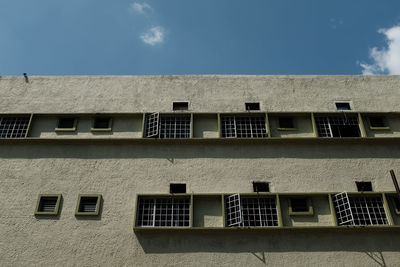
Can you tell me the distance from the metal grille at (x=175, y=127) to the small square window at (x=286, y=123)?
4281mm

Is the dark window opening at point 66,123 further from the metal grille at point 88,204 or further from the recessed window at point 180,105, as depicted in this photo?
the recessed window at point 180,105

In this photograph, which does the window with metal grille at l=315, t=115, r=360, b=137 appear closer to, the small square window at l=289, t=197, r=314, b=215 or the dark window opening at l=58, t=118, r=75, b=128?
the small square window at l=289, t=197, r=314, b=215

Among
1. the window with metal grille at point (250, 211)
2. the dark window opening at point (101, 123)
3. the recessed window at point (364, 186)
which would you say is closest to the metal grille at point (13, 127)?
the dark window opening at point (101, 123)

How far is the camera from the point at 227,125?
59.3ft

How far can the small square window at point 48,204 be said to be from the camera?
50.8 feet

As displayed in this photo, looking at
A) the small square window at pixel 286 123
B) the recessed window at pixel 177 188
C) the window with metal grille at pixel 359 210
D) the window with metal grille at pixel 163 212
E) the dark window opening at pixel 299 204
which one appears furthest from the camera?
the small square window at pixel 286 123

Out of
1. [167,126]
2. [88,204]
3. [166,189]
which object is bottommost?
[88,204]

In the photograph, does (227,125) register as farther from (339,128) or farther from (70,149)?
(70,149)

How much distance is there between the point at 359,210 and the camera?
15.4m

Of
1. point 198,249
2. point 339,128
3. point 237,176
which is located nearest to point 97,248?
point 198,249

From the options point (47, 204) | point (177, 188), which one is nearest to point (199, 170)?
point (177, 188)

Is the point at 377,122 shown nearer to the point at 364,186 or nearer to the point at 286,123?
the point at 364,186

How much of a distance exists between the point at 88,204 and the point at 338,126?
11.4m

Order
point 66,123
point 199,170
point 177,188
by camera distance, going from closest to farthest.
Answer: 1. point 177,188
2. point 199,170
3. point 66,123
